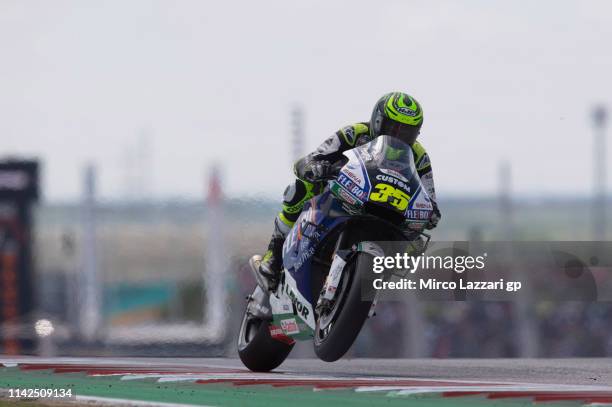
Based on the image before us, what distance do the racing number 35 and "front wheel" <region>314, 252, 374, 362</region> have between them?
444mm

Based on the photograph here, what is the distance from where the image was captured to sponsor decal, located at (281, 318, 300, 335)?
34.0ft

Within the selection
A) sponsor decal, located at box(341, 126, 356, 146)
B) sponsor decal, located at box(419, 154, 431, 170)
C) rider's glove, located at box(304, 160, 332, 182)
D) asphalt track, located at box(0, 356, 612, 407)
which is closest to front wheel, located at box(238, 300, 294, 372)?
asphalt track, located at box(0, 356, 612, 407)

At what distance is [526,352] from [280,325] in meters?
19.0

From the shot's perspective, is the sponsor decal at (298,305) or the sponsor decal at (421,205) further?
the sponsor decal at (298,305)

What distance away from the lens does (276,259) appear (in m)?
10.9

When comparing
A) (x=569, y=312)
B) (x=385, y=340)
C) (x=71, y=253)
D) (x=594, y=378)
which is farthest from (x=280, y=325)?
(x=569, y=312)

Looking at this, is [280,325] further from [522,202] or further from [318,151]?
[522,202]

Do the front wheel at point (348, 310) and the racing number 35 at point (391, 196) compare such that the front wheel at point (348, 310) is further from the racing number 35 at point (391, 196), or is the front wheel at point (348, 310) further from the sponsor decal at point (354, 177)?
the sponsor decal at point (354, 177)

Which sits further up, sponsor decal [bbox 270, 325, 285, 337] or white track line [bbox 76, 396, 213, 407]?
white track line [bbox 76, 396, 213, 407]

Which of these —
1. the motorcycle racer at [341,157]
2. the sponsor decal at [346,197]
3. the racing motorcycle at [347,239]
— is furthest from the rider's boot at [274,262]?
the sponsor decal at [346,197]

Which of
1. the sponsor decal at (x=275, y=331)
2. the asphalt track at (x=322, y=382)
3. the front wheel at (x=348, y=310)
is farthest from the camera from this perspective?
the sponsor decal at (x=275, y=331)

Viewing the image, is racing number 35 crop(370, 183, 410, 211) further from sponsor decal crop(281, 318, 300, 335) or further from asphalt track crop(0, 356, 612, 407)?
sponsor decal crop(281, 318, 300, 335)

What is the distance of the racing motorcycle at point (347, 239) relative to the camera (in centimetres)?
935

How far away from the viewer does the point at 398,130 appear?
33.0 ft
